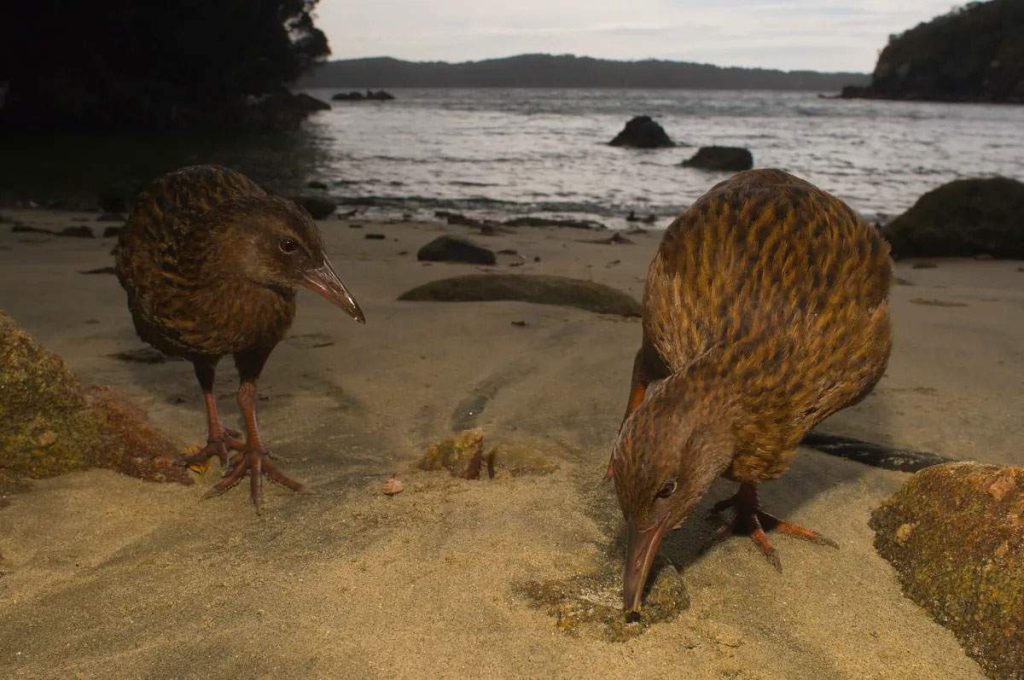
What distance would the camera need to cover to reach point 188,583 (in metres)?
2.97

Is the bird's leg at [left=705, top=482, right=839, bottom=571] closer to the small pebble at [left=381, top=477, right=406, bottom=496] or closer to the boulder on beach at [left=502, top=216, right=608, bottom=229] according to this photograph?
the small pebble at [left=381, top=477, right=406, bottom=496]

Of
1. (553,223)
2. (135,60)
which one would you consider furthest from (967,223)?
(135,60)

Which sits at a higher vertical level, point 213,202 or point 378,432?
point 213,202

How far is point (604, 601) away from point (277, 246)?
213 cm

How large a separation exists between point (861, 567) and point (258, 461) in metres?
2.40

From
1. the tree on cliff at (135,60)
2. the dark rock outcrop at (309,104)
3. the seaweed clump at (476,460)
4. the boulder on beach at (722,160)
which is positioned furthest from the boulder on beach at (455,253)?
the dark rock outcrop at (309,104)

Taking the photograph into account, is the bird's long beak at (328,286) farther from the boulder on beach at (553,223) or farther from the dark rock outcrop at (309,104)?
the dark rock outcrop at (309,104)

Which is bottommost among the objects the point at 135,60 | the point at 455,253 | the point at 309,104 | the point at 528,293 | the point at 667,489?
the point at 309,104

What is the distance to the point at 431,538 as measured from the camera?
3277 millimetres

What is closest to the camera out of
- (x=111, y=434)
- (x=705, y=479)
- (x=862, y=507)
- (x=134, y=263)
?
(x=705, y=479)

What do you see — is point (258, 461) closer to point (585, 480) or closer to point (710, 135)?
point (585, 480)

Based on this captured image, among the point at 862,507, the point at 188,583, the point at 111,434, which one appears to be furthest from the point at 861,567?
the point at 111,434

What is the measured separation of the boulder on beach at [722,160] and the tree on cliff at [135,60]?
23.0m

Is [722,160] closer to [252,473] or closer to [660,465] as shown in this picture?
[252,473]
